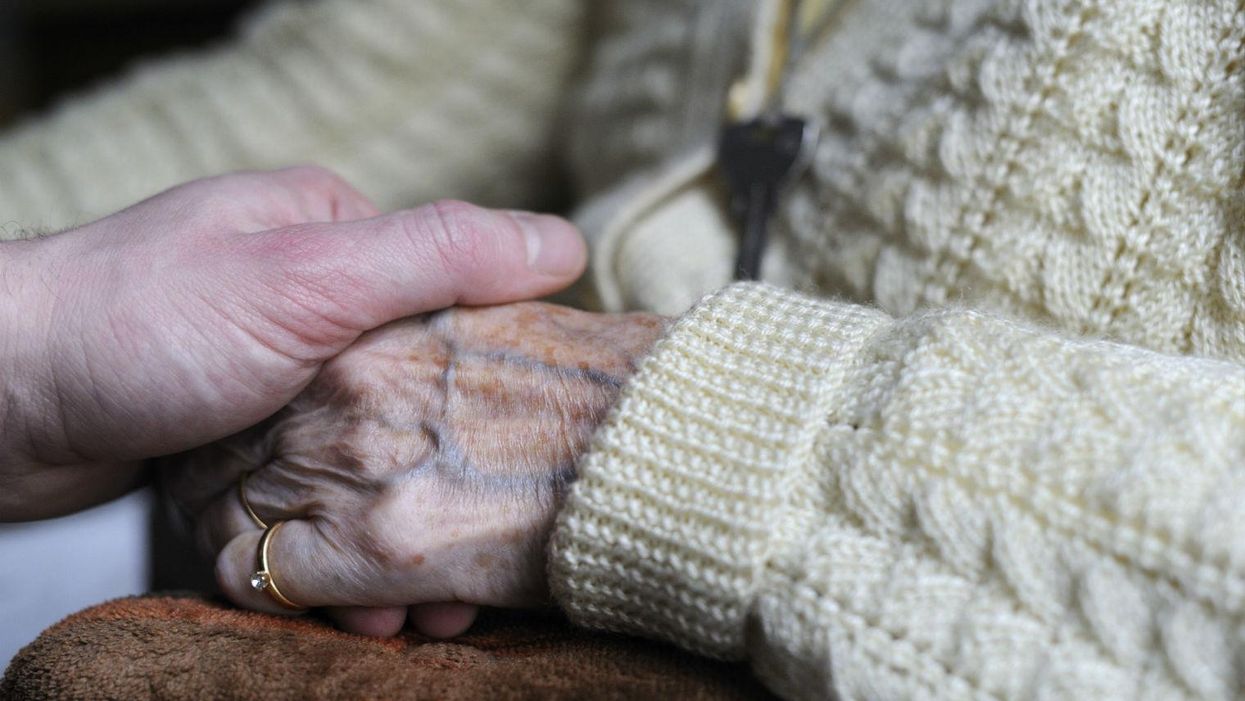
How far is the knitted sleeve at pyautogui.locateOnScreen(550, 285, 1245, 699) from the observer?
43 cm

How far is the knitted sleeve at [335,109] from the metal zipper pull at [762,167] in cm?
53

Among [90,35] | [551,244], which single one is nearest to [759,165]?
[551,244]

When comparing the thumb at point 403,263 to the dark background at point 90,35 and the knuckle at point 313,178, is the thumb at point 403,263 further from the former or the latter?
the dark background at point 90,35

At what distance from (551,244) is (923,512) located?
1.17ft

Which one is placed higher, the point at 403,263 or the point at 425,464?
the point at 403,263

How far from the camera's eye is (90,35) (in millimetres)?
2217

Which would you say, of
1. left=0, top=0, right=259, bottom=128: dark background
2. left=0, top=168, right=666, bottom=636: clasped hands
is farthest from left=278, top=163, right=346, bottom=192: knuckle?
left=0, top=0, right=259, bottom=128: dark background

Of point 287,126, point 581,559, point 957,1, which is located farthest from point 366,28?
point 581,559

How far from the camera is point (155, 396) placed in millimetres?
590

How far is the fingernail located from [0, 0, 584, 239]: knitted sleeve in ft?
1.91

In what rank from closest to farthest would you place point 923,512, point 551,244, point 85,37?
point 923,512 → point 551,244 → point 85,37

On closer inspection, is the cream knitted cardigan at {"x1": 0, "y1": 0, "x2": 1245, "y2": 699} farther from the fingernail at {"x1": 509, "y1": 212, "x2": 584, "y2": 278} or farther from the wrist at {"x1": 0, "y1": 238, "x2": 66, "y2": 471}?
the wrist at {"x1": 0, "y1": 238, "x2": 66, "y2": 471}

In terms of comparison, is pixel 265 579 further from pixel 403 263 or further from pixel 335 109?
pixel 335 109

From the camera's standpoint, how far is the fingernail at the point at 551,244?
0.71 meters
